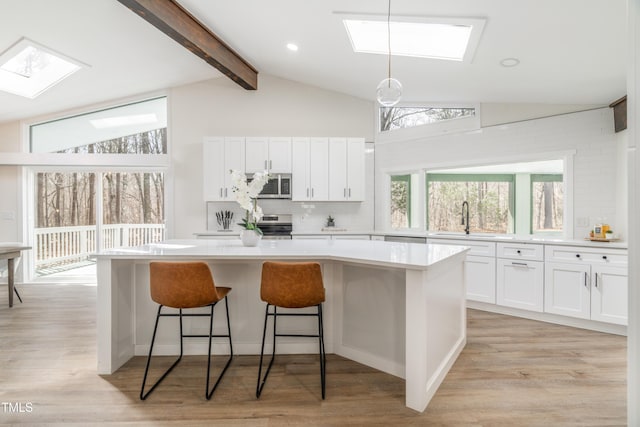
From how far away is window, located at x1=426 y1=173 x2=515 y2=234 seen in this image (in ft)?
14.8

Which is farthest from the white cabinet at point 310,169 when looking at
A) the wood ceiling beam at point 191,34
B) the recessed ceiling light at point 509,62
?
the recessed ceiling light at point 509,62

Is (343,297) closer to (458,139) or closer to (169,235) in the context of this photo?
(458,139)

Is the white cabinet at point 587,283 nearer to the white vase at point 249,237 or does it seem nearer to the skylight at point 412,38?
the skylight at point 412,38

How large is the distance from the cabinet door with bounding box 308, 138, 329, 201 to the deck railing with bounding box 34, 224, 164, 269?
8.95ft

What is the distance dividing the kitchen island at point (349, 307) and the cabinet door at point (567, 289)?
1.41m

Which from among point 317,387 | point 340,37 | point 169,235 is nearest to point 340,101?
point 340,37

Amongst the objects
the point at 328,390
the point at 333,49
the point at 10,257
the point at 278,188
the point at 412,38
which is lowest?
the point at 328,390

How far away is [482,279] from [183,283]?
347 cm

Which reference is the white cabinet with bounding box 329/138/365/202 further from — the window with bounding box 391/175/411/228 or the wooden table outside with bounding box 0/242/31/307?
the wooden table outside with bounding box 0/242/31/307

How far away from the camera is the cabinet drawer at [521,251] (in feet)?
11.7

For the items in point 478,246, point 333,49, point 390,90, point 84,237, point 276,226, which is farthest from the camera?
point 84,237

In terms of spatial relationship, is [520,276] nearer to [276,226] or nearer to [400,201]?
[400,201]

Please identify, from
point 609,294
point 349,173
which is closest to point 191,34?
point 349,173

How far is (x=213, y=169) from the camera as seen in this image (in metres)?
4.90
